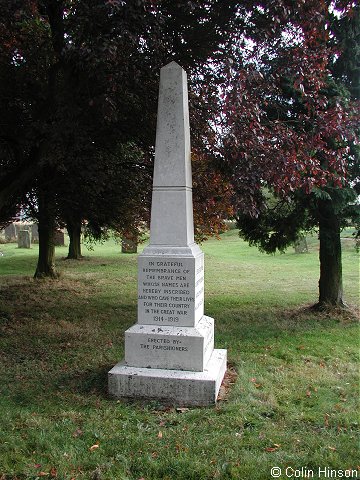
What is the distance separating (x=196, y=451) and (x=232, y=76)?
4293 millimetres

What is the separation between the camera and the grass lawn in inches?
143

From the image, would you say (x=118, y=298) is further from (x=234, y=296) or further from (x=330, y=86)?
(x=330, y=86)

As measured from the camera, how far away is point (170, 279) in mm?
5465

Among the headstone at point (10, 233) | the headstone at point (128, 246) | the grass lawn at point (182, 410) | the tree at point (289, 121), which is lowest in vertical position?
the grass lawn at point (182, 410)

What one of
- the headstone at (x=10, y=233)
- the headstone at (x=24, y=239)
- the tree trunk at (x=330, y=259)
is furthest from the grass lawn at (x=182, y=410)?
the headstone at (x=10, y=233)

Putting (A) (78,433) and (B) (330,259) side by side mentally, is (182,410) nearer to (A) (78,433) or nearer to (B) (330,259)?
(A) (78,433)

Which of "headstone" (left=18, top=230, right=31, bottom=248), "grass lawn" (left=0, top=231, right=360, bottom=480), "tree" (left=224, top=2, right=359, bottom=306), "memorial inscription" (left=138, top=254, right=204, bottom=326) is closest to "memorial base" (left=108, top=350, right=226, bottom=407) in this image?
"grass lawn" (left=0, top=231, right=360, bottom=480)

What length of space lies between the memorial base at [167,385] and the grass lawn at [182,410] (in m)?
0.15

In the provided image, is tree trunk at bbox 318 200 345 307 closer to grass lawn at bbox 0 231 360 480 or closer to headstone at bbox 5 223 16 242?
grass lawn at bbox 0 231 360 480

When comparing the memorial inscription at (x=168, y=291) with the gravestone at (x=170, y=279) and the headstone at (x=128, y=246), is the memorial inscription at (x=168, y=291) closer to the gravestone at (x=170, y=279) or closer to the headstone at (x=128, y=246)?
the gravestone at (x=170, y=279)

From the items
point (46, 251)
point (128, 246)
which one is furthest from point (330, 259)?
point (128, 246)

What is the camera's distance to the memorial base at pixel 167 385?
5012 millimetres

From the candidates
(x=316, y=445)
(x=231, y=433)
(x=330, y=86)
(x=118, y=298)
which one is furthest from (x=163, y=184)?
(x=118, y=298)

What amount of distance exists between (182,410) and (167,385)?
34cm
